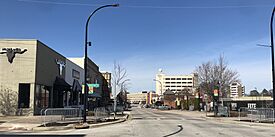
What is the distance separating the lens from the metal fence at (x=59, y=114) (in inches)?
874

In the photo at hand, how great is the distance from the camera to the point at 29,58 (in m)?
31.3

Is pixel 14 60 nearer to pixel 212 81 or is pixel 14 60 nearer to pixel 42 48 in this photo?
pixel 42 48

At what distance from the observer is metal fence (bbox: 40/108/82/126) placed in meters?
22.2

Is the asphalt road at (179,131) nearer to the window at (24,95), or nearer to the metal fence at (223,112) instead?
the window at (24,95)

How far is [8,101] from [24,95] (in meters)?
1.59

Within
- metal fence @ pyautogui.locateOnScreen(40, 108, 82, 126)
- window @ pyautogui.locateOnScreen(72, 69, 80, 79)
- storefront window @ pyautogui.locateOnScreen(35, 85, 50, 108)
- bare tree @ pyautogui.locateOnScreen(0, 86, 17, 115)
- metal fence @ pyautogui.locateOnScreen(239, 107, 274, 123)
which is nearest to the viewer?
metal fence @ pyautogui.locateOnScreen(40, 108, 82, 126)

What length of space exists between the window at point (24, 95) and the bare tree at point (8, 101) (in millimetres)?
578

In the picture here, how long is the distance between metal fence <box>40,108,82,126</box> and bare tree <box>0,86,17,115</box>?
832cm

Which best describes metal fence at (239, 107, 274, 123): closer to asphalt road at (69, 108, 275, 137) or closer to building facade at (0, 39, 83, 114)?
asphalt road at (69, 108, 275, 137)

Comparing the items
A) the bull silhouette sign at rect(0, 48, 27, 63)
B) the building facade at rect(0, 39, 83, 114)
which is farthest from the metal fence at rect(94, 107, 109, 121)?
the bull silhouette sign at rect(0, 48, 27, 63)

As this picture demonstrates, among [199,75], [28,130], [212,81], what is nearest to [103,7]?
[28,130]

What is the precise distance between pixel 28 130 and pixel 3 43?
49.2 ft

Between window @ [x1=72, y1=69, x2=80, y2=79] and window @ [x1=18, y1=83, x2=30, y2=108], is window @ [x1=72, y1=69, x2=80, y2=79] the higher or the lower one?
the higher one

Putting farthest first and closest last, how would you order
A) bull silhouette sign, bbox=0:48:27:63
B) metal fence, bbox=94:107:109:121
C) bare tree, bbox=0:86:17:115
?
bull silhouette sign, bbox=0:48:27:63 → bare tree, bbox=0:86:17:115 → metal fence, bbox=94:107:109:121
